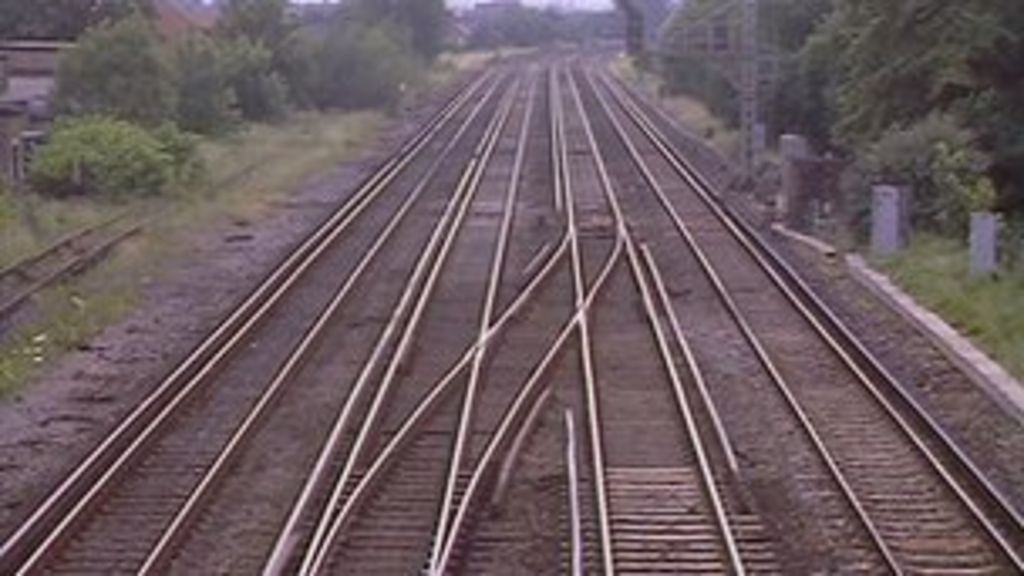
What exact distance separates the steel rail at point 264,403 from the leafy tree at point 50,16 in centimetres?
3851

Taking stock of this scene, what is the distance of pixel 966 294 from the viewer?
24.0m

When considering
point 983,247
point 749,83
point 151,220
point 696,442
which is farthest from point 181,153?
point 696,442

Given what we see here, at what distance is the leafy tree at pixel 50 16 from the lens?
71750 mm

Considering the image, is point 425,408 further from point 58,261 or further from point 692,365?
point 58,261

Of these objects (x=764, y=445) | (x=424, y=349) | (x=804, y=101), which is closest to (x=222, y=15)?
(x=804, y=101)

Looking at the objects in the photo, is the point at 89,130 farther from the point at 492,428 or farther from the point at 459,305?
the point at 492,428

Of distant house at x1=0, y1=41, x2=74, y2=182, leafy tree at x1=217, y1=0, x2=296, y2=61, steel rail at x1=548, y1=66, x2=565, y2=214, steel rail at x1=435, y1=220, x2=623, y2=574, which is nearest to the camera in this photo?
steel rail at x1=435, y1=220, x2=623, y2=574

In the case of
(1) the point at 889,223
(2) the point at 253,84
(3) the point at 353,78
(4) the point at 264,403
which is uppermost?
(4) the point at 264,403

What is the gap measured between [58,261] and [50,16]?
44729mm

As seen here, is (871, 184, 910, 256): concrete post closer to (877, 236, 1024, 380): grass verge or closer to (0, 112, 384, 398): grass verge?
(877, 236, 1024, 380): grass verge

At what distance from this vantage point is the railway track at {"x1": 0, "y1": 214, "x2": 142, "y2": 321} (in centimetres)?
2537

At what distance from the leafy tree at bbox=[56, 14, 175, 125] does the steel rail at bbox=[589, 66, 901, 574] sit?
40.9 ft

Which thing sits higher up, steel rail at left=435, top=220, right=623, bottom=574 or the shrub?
steel rail at left=435, top=220, right=623, bottom=574

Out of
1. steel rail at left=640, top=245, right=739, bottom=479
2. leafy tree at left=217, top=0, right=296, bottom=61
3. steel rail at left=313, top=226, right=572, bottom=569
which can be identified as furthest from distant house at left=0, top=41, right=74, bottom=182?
steel rail at left=313, top=226, right=572, bottom=569
